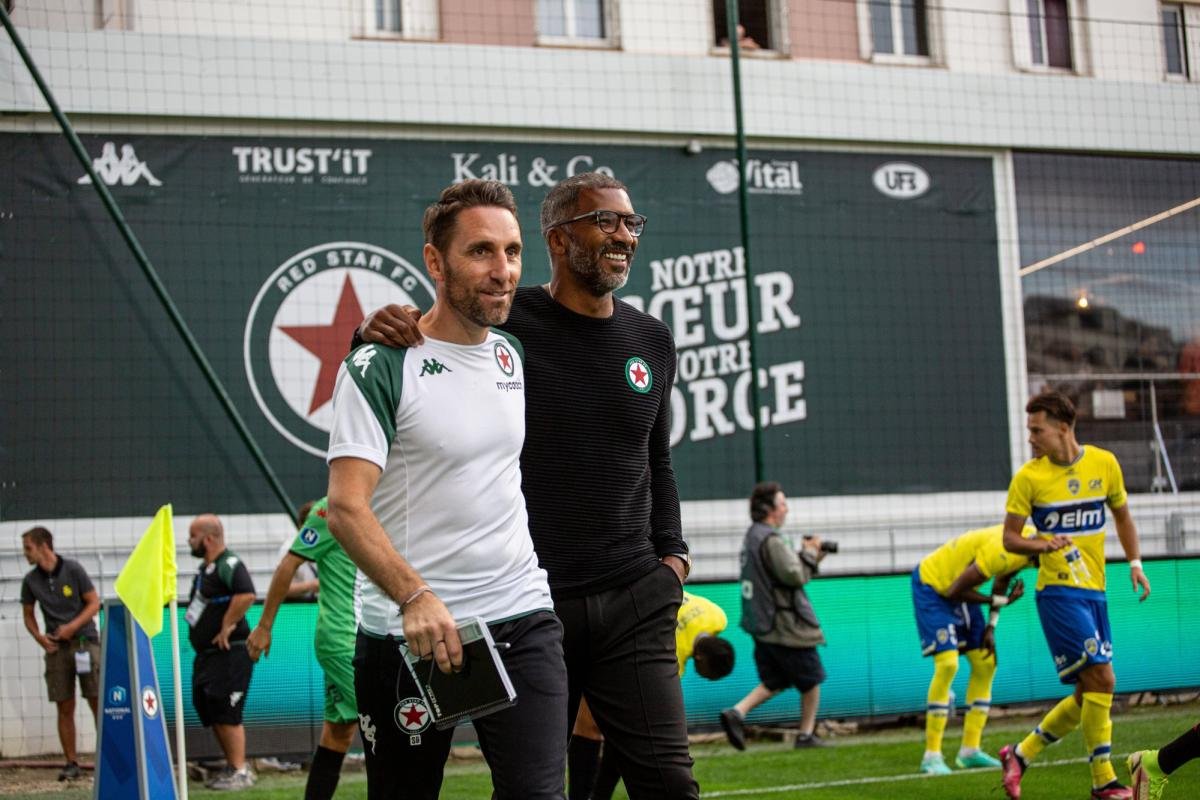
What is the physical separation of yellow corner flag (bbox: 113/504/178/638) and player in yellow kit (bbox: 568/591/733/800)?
231 centimetres

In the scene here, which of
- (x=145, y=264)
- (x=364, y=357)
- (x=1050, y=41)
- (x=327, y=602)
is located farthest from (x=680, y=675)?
(x=1050, y=41)

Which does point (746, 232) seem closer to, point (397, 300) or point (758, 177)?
point (758, 177)

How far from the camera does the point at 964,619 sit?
10.4 m

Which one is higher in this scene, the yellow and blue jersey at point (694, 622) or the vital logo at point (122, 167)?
the vital logo at point (122, 167)

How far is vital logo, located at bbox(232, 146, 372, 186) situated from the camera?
1414cm

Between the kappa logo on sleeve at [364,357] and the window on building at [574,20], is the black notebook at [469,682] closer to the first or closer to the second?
the kappa logo on sleeve at [364,357]

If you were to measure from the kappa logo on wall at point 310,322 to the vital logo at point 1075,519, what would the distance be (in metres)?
7.21

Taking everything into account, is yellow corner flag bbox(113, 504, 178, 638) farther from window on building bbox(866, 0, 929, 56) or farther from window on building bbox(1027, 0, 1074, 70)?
window on building bbox(1027, 0, 1074, 70)

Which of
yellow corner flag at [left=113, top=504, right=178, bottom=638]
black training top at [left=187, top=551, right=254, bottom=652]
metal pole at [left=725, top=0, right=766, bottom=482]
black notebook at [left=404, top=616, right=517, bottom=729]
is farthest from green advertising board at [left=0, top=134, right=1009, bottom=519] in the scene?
black notebook at [left=404, top=616, right=517, bottom=729]

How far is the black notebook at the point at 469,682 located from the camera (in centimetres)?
356

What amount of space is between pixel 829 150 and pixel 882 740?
6.56 meters

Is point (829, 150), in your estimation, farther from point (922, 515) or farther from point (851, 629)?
point (851, 629)

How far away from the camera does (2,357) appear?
43.9 feet

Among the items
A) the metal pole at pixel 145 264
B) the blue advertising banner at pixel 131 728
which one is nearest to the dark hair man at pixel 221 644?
the metal pole at pixel 145 264
